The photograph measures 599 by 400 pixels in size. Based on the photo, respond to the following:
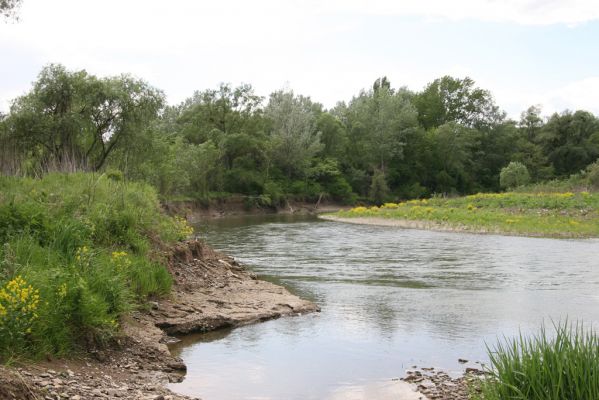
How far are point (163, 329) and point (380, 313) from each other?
211 inches

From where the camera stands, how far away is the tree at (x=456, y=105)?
94.6m

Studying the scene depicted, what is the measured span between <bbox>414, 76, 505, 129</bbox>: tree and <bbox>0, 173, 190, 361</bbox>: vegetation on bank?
84.9m

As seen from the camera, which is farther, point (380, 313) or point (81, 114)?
point (81, 114)

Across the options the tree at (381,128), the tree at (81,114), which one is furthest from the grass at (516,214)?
the tree at (381,128)

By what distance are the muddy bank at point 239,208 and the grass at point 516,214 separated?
559 inches

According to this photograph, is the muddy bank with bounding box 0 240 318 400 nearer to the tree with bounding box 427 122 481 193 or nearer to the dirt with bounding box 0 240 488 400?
the dirt with bounding box 0 240 488 400

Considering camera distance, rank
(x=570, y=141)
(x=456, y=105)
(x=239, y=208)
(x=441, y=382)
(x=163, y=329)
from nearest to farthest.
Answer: (x=441, y=382) → (x=163, y=329) → (x=239, y=208) → (x=570, y=141) → (x=456, y=105)

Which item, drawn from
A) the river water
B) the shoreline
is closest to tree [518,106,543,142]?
the shoreline

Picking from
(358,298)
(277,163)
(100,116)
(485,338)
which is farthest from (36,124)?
(277,163)

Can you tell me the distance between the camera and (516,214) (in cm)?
4178

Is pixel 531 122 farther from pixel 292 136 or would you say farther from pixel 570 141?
pixel 292 136

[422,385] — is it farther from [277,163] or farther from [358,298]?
[277,163]

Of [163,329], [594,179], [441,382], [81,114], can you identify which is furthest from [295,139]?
[441,382]

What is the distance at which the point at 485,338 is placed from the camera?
11852 mm
